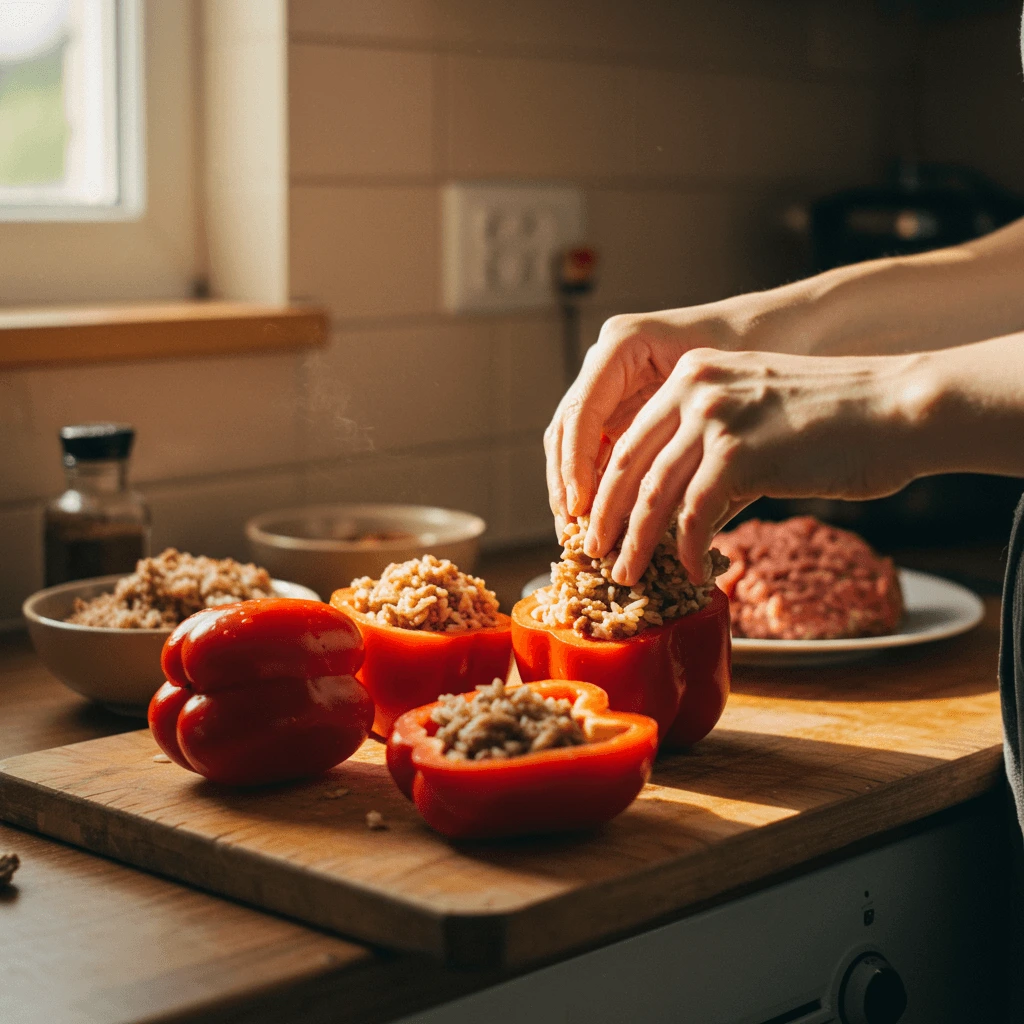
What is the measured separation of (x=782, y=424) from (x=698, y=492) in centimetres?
6

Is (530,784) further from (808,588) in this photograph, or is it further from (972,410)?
(808,588)

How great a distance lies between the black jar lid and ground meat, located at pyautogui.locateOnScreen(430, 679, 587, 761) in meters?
0.56

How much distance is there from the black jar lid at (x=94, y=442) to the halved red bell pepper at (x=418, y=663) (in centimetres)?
39

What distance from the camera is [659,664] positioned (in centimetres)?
101

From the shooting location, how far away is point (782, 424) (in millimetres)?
885

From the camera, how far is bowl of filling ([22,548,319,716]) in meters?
1.15

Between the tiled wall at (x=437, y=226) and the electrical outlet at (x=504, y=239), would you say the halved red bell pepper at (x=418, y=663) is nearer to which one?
the tiled wall at (x=437, y=226)

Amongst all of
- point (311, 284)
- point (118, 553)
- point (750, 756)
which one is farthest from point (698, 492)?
point (311, 284)

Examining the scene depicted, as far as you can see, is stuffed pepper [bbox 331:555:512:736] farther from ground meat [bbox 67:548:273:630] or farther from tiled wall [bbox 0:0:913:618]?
tiled wall [bbox 0:0:913:618]

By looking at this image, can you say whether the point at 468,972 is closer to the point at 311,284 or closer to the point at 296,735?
the point at 296,735

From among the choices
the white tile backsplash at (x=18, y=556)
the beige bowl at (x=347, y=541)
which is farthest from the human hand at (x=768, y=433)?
the white tile backsplash at (x=18, y=556)

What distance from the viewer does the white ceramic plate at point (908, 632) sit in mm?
1276

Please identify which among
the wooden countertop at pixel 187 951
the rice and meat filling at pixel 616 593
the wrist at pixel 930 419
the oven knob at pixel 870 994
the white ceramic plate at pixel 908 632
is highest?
the wrist at pixel 930 419

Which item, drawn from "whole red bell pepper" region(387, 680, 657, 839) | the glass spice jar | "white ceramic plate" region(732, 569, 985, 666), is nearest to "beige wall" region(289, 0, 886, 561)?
the glass spice jar
